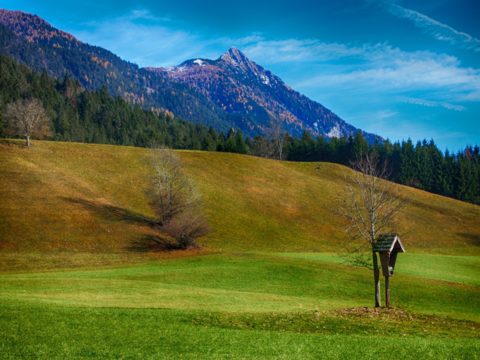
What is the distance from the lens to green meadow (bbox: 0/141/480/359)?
19422mm

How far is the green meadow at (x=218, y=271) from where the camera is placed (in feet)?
63.7

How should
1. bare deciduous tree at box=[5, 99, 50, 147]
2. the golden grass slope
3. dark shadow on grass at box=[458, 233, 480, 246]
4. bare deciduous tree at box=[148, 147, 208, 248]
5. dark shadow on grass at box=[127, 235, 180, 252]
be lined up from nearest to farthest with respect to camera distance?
dark shadow on grass at box=[127, 235, 180, 252] < bare deciduous tree at box=[148, 147, 208, 248] < the golden grass slope < bare deciduous tree at box=[5, 99, 50, 147] < dark shadow on grass at box=[458, 233, 480, 246]

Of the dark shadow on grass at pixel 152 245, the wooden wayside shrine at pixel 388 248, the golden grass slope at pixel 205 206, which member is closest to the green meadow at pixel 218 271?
the golden grass slope at pixel 205 206

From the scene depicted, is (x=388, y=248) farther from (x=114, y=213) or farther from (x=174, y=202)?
(x=114, y=213)

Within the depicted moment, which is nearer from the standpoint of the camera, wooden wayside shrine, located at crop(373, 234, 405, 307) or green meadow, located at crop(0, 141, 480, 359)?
green meadow, located at crop(0, 141, 480, 359)

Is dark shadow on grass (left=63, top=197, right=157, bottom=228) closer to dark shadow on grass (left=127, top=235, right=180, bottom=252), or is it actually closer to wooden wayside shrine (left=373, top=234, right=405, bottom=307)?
dark shadow on grass (left=127, top=235, right=180, bottom=252)

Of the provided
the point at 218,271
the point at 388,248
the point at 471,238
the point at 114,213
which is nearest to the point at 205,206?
the point at 114,213

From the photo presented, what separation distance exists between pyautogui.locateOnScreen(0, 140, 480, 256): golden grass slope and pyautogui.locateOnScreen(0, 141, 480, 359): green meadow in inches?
15.0

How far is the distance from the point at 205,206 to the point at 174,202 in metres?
14.9

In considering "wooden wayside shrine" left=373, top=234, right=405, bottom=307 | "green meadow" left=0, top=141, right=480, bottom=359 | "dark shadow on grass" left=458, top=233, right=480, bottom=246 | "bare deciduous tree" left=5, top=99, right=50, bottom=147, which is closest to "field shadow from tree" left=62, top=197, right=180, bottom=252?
"green meadow" left=0, top=141, right=480, bottom=359

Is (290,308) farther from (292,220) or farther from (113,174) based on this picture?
(113,174)

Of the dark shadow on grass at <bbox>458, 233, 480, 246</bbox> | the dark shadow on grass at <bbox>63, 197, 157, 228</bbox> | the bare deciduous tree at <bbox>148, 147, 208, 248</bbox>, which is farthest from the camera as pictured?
the dark shadow on grass at <bbox>458, 233, 480, 246</bbox>

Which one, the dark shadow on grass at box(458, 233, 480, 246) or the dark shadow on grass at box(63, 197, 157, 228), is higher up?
the dark shadow on grass at box(63, 197, 157, 228)

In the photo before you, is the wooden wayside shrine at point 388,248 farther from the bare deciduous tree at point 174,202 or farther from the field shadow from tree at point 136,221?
the field shadow from tree at point 136,221
